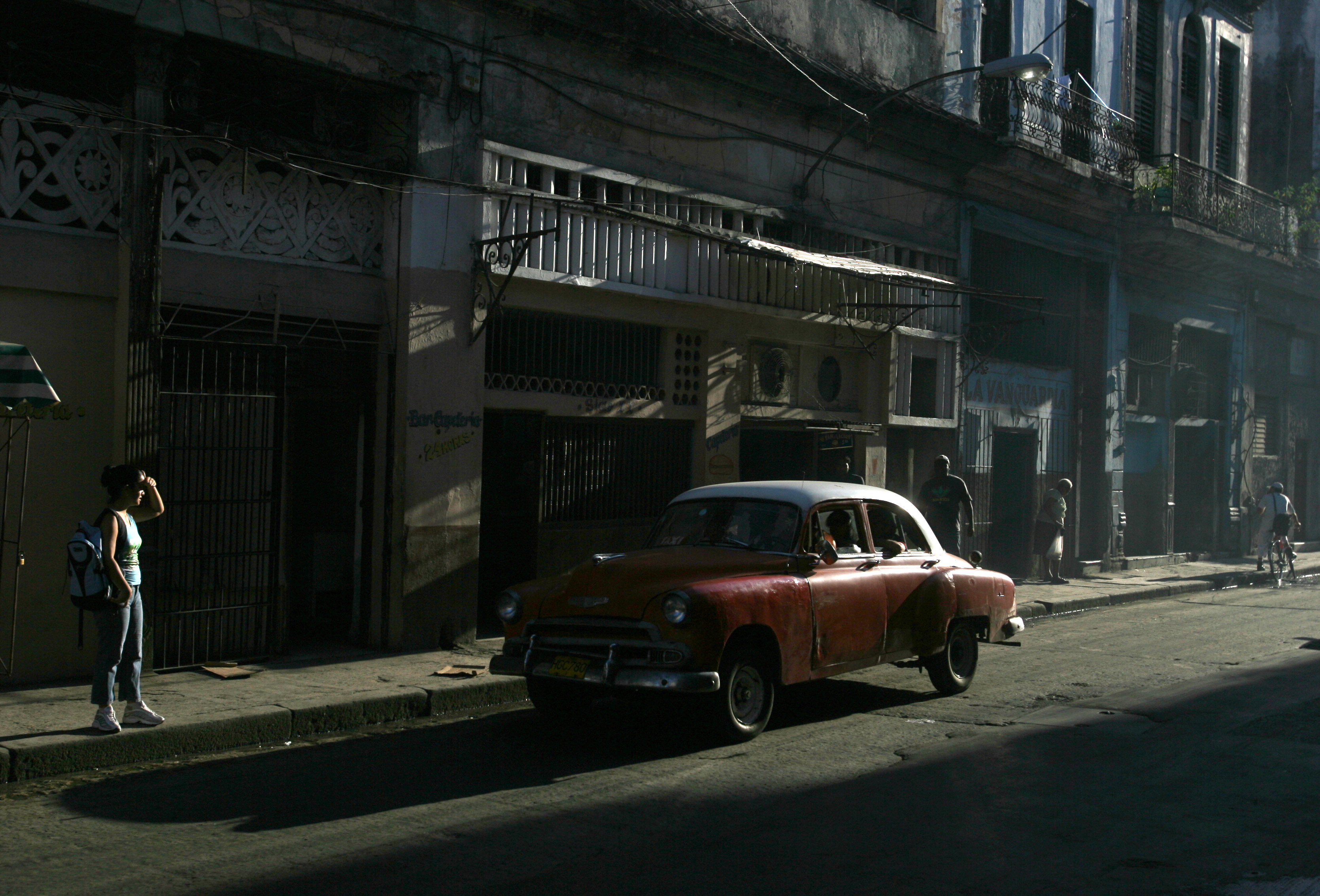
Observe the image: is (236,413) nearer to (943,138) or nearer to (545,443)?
(545,443)

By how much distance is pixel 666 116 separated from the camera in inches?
532

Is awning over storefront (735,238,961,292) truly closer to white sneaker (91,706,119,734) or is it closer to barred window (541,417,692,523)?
barred window (541,417,692,523)

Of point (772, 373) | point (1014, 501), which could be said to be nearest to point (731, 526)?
point (772, 373)

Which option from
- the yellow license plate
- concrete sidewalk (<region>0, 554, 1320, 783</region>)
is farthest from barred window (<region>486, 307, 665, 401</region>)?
the yellow license plate

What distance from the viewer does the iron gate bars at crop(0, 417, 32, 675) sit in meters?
8.48

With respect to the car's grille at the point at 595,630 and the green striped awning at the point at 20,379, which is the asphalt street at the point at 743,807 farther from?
the green striped awning at the point at 20,379

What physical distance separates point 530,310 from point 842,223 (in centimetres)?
567

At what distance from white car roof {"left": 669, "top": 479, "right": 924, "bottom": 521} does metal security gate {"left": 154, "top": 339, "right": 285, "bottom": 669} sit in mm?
3606

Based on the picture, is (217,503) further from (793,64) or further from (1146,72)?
(1146,72)

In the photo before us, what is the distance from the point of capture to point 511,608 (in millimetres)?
7918

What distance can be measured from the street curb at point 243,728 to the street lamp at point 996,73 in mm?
8365

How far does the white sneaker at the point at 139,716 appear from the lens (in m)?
7.39

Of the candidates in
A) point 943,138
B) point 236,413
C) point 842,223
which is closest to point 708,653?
point 236,413

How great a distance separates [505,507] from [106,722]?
5681 millimetres
